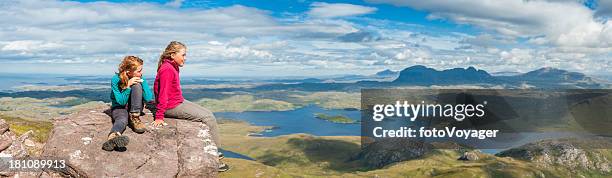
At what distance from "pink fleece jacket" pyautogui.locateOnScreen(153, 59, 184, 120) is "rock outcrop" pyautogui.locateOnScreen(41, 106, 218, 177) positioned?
109cm

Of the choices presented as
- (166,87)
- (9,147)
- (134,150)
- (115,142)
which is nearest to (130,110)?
(166,87)

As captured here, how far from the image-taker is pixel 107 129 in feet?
68.2

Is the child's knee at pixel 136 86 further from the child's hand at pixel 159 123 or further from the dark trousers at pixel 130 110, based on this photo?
the child's hand at pixel 159 123

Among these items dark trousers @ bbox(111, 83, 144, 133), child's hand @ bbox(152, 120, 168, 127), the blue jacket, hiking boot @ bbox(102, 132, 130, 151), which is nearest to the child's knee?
dark trousers @ bbox(111, 83, 144, 133)

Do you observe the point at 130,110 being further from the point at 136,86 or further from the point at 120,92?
the point at 136,86

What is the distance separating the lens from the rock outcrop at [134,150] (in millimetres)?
18203

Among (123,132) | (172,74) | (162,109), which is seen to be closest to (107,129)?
(123,132)

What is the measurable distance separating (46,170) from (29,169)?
2.68ft

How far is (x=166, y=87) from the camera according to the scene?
2080cm

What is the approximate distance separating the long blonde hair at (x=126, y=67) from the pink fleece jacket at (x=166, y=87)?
1.17m

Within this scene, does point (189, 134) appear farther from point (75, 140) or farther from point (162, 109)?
point (75, 140)

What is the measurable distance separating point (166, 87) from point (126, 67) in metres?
2.00

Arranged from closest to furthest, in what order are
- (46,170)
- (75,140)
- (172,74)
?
(46,170), (75,140), (172,74)

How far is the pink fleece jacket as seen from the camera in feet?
67.8
